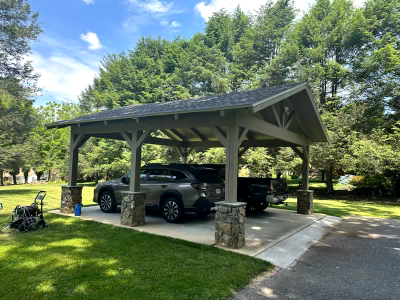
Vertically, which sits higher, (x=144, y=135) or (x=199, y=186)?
(x=144, y=135)

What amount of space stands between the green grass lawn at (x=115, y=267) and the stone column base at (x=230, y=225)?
338mm

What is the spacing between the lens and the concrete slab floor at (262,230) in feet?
16.5

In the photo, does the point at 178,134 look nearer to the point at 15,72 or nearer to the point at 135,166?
the point at 135,166

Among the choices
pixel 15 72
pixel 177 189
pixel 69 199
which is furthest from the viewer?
pixel 15 72

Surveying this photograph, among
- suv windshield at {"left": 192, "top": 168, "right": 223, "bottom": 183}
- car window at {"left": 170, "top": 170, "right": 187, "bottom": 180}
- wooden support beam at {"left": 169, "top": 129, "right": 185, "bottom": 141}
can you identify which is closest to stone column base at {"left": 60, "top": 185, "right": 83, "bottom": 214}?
car window at {"left": 170, "top": 170, "right": 187, "bottom": 180}

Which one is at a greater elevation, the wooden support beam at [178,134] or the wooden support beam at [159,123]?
the wooden support beam at [178,134]

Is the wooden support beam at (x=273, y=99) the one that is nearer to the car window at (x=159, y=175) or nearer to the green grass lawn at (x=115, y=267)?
the green grass lawn at (x=115, y=267)

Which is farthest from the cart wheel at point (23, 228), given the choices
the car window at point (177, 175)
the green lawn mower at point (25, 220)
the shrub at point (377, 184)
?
the shrub at point (377, 184)

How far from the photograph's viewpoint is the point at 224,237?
518 cm

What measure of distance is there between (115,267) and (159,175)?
373 centimetres

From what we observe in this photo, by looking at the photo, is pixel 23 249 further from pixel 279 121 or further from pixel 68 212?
pixel 279 121

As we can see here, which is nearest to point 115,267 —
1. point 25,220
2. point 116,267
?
point 116,267

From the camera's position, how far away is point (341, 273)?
4.14m

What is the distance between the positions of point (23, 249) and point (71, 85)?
4089 cm
